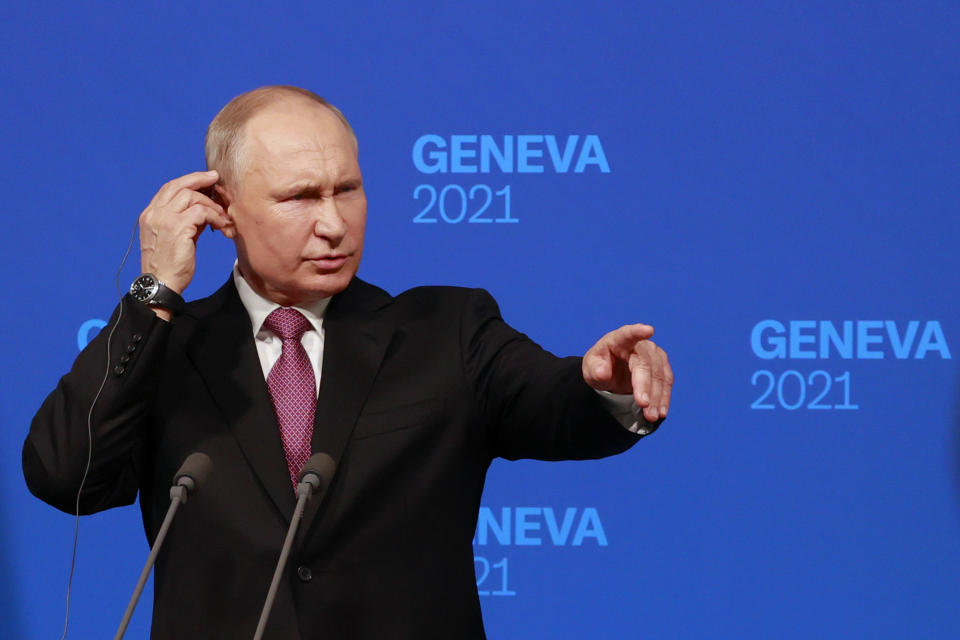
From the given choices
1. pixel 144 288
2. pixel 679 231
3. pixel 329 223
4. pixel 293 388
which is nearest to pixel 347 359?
pixel 293 388

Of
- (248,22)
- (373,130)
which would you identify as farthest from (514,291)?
(248,22)

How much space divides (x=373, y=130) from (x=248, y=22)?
0.41m

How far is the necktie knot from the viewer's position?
1.89 meters

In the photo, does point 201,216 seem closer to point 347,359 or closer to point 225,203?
point 225,203

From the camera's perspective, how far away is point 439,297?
2.00 metres

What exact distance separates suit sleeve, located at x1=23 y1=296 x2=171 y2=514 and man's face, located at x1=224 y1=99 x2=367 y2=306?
0.21m

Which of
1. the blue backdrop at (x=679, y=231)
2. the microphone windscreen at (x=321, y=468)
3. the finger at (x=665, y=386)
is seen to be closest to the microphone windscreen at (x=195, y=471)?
the microphone windscreen at (x=321, y=468)

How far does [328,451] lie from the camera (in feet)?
5.71

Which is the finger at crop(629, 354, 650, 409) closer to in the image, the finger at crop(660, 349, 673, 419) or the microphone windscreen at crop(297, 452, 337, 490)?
the finger at crop(660, 349, 673, 419)

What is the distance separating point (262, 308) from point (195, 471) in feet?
1.55

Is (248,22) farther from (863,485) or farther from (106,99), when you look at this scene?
(863,485)

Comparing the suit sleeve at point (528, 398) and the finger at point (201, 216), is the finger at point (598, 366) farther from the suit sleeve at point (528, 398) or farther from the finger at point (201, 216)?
the finger at point (201, 216)

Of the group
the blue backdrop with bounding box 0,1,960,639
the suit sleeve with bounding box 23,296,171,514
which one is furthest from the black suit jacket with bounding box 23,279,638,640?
the blue backdrop with bounding box 0,1,960,639

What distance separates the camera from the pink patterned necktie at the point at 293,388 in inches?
70.4
